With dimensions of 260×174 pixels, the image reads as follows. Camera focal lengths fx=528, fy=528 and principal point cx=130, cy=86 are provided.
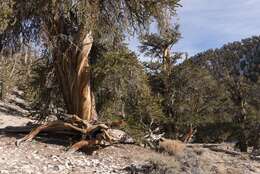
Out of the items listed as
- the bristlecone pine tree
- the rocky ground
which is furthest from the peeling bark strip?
the rocky ground

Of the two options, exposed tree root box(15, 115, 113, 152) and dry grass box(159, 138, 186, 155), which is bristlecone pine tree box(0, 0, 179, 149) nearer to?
exposed tree root box(15, 115, 113, 152)

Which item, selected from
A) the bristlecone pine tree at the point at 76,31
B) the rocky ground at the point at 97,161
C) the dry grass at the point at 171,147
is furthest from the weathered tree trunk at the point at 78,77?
the dry grass at the point at 171,147

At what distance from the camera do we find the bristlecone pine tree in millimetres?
14453

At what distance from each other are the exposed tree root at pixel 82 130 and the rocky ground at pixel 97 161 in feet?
0.79

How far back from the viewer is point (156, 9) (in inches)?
597

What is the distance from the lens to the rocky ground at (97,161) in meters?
12.4

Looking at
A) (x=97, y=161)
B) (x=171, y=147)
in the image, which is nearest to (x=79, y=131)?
(x=97, y=161)

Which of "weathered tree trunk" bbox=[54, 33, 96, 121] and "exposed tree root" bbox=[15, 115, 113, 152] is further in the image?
"weathered tree trunk" bbox=[54, 33, 96, 121]

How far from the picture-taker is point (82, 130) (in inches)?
578

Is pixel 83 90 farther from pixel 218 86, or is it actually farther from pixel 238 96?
pixel 238 96

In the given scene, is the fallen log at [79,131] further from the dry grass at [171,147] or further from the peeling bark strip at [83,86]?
the dry grass at [171,147]

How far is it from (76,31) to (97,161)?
4217 millimetres

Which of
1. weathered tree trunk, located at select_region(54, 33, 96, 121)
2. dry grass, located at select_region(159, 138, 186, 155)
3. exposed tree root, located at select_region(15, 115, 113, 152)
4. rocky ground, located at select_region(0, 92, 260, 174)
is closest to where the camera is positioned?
rocky ground, located at select_region(0, 92, 260, 174)

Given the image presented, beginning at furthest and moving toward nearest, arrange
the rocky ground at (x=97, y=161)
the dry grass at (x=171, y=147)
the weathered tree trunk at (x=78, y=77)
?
the weathered tree trunk at (x=78, y=77) < the dry grass at (x=171, y=147) < the rocky ground at (x=97, y=161)
